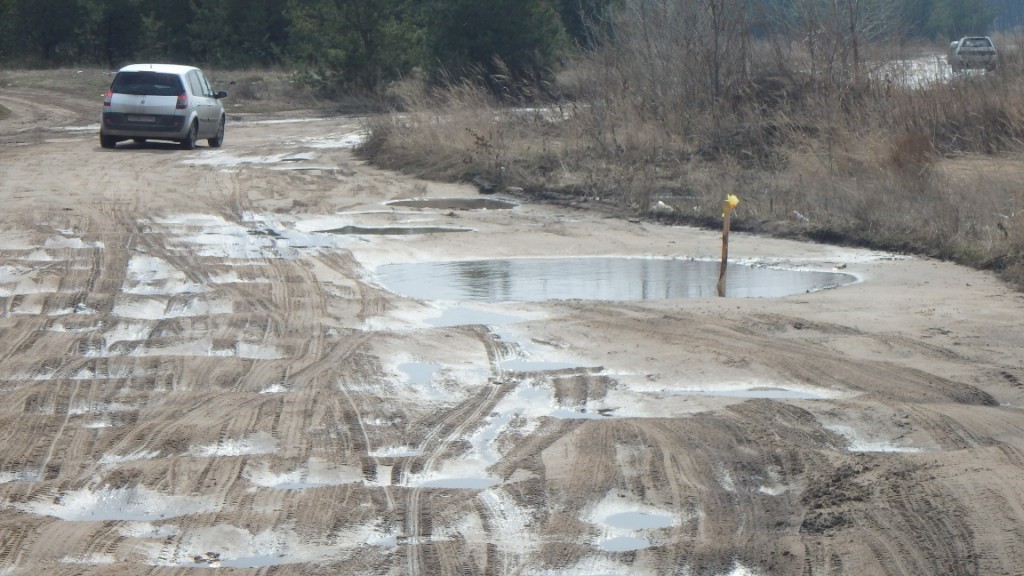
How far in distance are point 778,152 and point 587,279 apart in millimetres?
8988

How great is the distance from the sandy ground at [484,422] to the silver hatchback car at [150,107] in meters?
11.6

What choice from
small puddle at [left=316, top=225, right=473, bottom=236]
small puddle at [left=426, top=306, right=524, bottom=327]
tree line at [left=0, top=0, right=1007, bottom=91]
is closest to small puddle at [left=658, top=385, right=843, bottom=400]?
small puddle at [left=426, top=306, right=524, bottom=327]

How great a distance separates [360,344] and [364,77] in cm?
3648

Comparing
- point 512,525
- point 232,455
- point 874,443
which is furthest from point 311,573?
point 874,443

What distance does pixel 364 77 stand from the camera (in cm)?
4369

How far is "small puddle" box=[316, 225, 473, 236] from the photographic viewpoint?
14.0 meters

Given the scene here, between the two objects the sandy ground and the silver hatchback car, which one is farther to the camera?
the silver hatchback car

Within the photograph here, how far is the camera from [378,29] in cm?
4344

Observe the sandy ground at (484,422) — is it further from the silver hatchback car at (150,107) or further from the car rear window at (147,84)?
the car rear window at (147,84)

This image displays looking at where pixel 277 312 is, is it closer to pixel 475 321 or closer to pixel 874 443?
pixel 475 321

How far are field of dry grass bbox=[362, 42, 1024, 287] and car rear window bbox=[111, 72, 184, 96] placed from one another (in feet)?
13.5

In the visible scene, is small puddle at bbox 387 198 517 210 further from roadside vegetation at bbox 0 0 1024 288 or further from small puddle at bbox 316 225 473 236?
small puddle at bbox 316 225 473 236

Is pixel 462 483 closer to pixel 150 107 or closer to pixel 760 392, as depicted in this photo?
pixel 760 392

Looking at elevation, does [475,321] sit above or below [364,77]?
below
